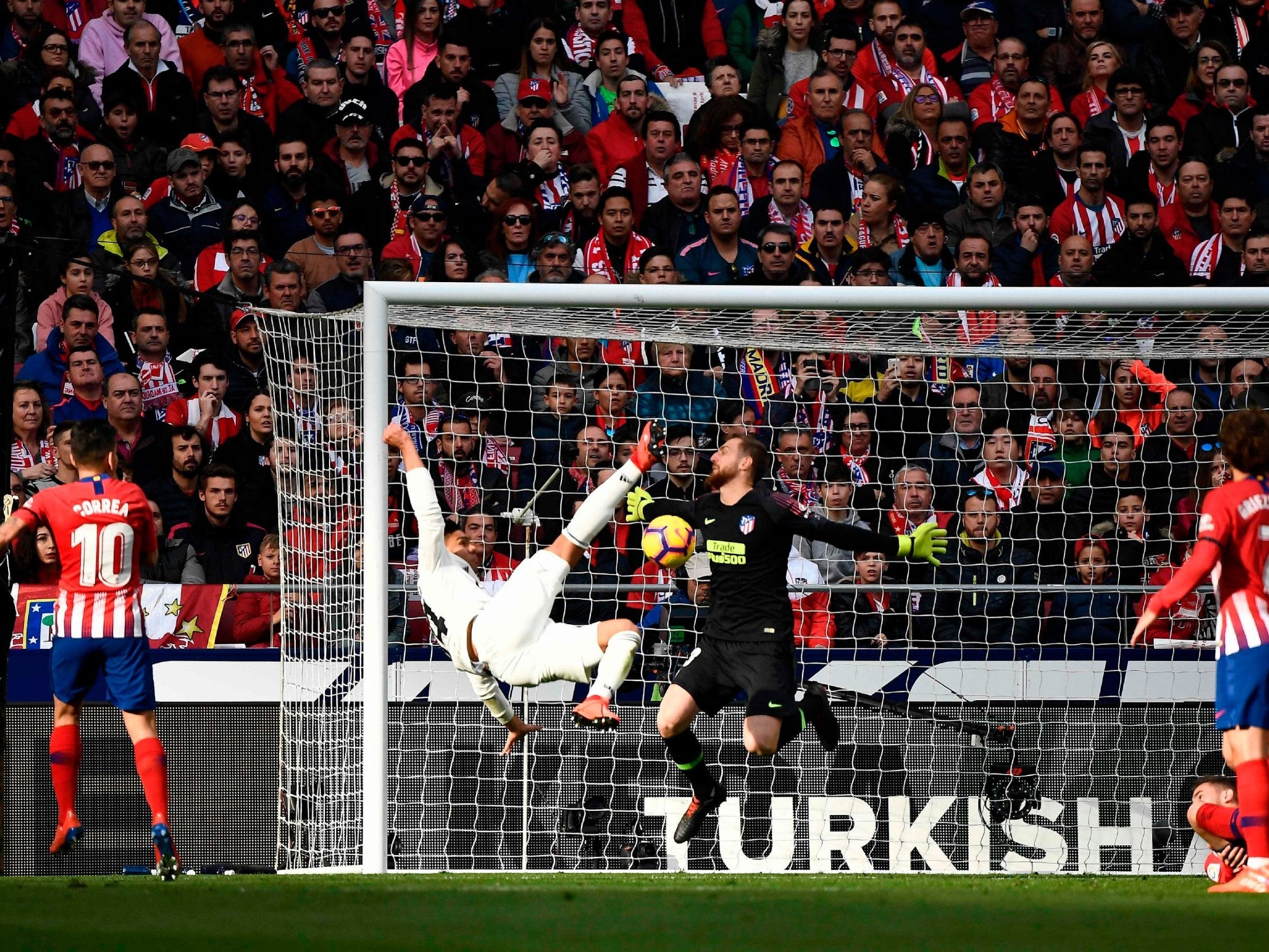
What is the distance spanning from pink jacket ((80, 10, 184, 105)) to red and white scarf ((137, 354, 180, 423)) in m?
2.87

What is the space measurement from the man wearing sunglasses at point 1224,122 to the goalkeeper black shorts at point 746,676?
749 cm

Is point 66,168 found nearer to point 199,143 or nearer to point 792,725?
point 199,143

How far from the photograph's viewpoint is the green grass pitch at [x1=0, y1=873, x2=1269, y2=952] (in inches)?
172

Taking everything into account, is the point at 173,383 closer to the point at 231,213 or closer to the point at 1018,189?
the point at 231,213

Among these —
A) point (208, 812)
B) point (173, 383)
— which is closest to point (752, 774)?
point (208, 812)

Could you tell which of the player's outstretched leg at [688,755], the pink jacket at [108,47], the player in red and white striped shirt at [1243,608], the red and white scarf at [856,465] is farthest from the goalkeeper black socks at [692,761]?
the pink jacket at [108,47]

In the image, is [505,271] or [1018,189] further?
[1018,189]

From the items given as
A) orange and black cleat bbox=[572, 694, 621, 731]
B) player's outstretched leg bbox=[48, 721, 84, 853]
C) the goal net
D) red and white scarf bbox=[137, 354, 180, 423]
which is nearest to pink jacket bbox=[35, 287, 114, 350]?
red and white scarf bbox=[137, 354, 180, 423]

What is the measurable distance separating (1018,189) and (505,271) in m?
4.23

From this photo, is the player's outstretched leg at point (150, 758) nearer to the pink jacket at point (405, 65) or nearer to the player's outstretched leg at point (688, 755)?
the player's outstretched leg at point (688, 755)

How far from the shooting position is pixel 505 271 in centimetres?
1170

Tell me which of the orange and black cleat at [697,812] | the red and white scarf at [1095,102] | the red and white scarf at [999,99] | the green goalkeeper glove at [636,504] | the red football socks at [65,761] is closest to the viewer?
the red football socks at [65,761]

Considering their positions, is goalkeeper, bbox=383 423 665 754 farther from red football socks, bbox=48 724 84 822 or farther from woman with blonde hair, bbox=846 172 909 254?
woman with blonde hair, bbox=846 172 909 254

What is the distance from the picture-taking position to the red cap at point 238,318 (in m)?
11.2
